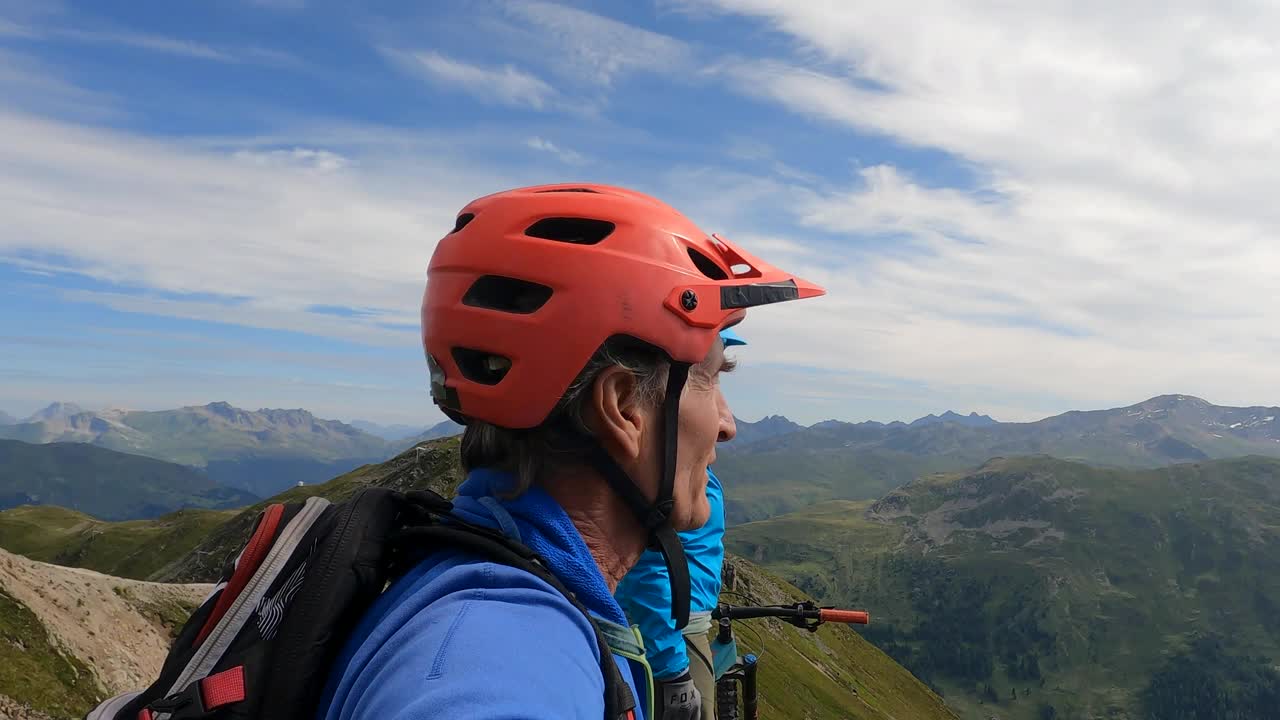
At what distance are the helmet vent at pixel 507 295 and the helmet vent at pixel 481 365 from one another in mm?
281

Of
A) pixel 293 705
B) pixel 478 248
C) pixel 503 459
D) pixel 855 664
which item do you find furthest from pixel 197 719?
pixel 855 664

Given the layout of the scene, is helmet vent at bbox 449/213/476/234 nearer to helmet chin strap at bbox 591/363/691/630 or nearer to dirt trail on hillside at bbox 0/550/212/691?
helmet chin strap at bbox 591/363/691/630

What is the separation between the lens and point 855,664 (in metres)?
122

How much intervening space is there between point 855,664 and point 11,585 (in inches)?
4717

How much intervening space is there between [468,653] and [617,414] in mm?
1828

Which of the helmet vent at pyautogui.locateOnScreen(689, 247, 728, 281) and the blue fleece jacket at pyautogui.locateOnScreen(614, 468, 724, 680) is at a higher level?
the helmet vent at pyautogui.locateOnScreen(689, 247, 728, 281)

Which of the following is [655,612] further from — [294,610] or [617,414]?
[294,610]

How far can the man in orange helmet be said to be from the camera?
373 cm

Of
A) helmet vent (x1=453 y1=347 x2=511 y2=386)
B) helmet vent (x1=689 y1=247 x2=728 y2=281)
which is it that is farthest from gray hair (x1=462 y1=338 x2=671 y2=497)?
helmet vent (x1=689 y1=247 x2=728 y2=281)

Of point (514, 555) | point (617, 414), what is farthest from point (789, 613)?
point (514, 555)

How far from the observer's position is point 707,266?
4.79 m

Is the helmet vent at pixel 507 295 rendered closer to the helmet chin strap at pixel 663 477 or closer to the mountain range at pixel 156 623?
the helmet chin strap at pixel 663 477

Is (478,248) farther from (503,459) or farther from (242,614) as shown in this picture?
(242,614)

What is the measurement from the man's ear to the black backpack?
2.99ft
